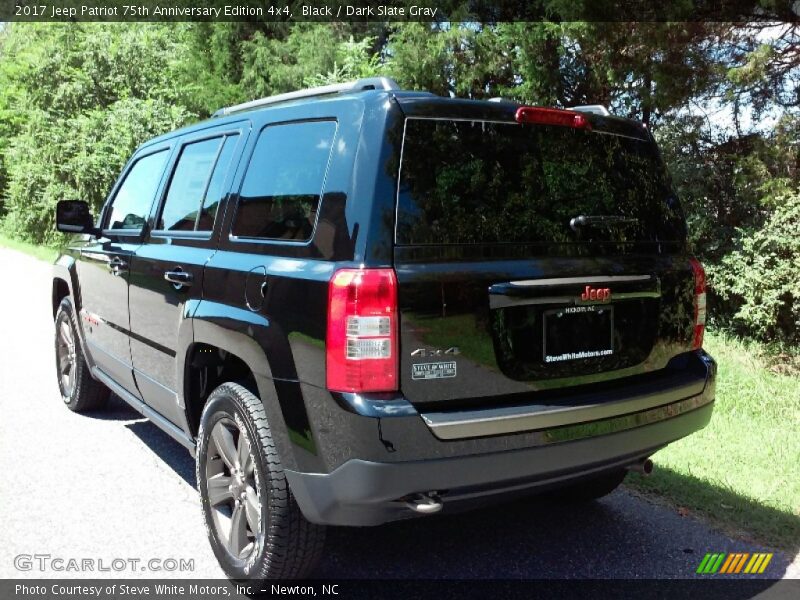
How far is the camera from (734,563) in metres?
3.39

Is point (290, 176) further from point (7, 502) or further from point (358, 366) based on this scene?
point (7, 502)

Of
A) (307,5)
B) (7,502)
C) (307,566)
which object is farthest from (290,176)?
(307,5)

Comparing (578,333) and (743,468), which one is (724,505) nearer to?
(743,468)

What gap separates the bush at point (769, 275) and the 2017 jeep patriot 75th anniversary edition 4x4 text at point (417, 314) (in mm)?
4742

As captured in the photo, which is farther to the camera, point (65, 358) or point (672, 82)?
point (672, 82)

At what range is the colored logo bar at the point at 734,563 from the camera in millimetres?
3320

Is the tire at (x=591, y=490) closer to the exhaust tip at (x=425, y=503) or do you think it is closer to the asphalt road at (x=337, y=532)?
the asphalt road at (x=337, y=532)

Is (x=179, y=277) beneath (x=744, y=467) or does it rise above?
above

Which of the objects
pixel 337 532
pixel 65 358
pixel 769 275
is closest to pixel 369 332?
pixel 337 532

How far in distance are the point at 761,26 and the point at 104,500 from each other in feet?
26.9

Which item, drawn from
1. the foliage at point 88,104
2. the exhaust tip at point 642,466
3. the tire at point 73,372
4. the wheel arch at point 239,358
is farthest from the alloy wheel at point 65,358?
the foliage at point 88,104

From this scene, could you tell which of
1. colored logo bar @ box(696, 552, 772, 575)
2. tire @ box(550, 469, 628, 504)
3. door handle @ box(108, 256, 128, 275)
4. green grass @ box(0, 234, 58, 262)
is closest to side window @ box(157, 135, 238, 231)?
door handle @ box(108, 256, 128, 275)

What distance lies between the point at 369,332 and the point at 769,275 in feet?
21.0

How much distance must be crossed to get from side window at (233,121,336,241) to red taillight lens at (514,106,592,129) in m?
0.75
